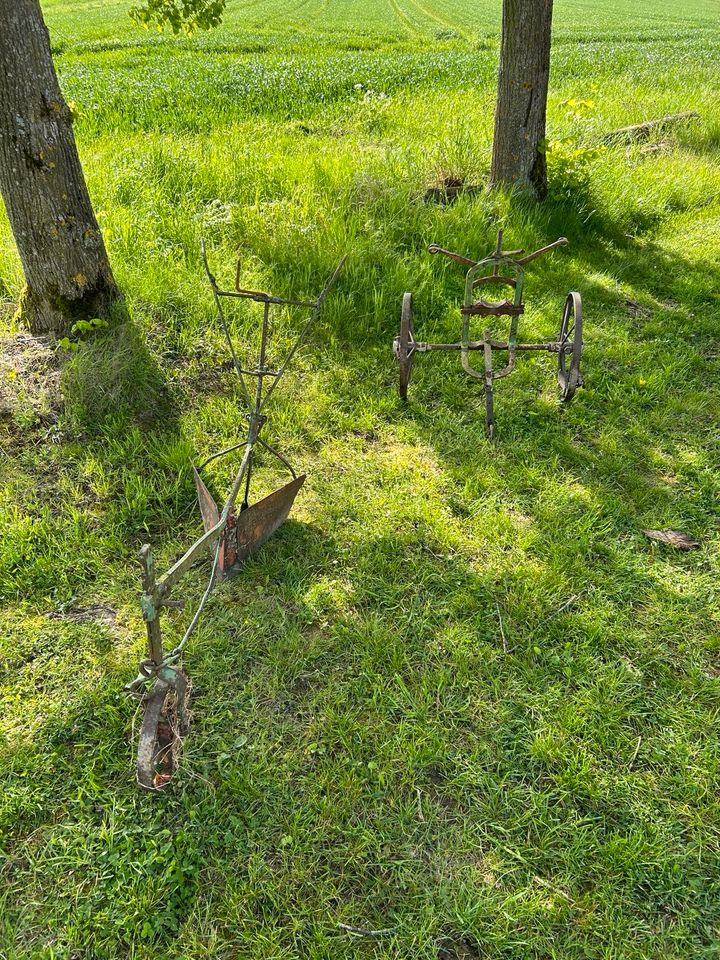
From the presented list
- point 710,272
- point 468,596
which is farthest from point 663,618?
point 710,272

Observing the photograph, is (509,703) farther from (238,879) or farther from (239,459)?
(239,459)

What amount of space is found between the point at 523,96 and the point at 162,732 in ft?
19.3

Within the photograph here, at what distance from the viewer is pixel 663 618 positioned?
300 centimetres

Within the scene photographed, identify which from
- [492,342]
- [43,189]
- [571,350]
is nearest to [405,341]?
[492,342]

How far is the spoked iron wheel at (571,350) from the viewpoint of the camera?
3.87 meters

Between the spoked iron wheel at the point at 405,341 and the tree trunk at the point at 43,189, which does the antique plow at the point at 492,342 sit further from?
the tree trunk at the point at 43,189

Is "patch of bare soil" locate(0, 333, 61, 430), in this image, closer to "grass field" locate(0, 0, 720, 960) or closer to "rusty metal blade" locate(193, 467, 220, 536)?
"grass field" locate(0, 0, 720, 960)

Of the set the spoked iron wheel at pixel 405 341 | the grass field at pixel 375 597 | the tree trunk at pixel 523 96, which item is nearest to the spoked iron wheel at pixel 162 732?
the grass field at pixel 375 597

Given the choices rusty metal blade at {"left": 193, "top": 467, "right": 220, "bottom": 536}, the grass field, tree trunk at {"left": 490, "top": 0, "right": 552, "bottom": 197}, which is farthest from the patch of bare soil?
tree trunk at {"left": 490, "top": 0, "right": 552, "bottom": 197}

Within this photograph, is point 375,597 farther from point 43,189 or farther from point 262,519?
point 43,189

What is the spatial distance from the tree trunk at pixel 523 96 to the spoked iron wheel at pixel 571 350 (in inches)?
93.2

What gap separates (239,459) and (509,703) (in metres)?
2.07

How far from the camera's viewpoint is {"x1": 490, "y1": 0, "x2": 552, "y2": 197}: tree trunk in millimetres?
5379

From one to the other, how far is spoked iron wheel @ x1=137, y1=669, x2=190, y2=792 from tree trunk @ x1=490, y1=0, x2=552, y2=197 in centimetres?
559
